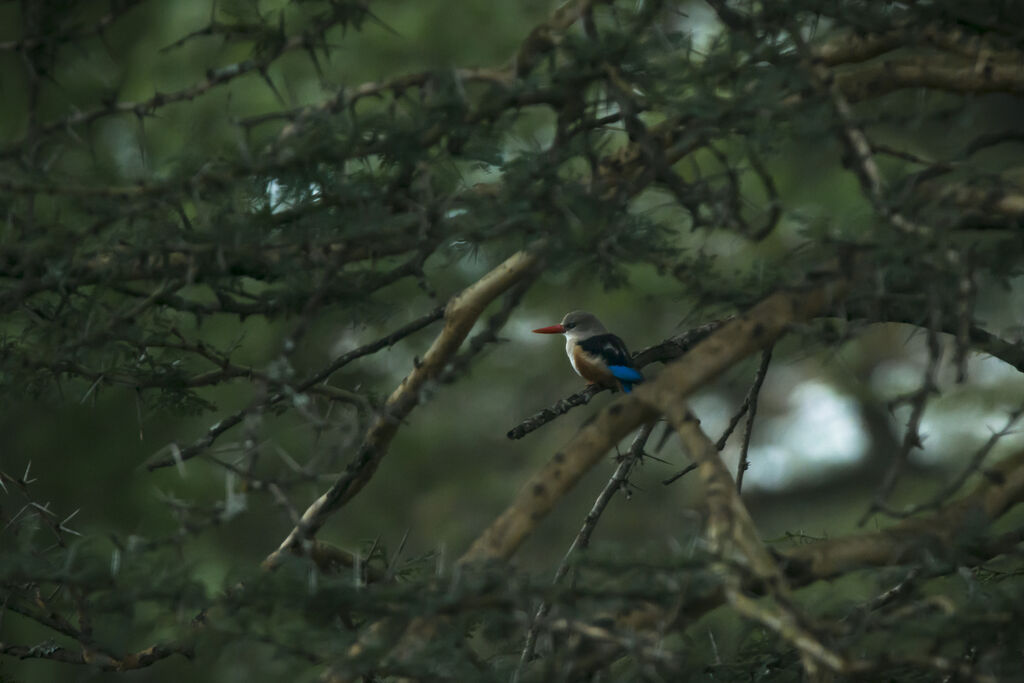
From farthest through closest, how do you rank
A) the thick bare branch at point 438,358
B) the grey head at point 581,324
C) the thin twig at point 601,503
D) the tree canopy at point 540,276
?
the grey head at point 581,324
the thin twig at point 601,503
the thick bare branch at point 438,358
the tree canopy at point 540,276

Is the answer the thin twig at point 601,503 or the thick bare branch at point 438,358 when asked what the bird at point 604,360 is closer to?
the thin twig at point 601,503

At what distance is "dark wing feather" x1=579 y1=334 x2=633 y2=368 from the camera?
17.3 feet

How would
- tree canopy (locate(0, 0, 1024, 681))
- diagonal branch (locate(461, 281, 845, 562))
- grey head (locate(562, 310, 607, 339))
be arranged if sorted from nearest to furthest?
tree canopy (locate(0, 0, 1024, 681)) → diagonal branch (locate(461, 281, 845, 562)) → grey head (locate(562, 310, 607, 339))

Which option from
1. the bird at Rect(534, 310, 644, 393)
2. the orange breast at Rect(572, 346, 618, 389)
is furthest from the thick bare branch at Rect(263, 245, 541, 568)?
the orange breast at Rect(572, 346, 618, 389)

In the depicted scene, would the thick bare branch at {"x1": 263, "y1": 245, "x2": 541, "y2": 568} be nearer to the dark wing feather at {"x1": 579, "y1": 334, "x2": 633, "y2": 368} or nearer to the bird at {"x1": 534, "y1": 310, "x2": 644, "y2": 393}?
the bird at {"x1": 534, "y1": 310, "x2": 644, "y2": 393}

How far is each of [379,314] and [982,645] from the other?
66.3 inches

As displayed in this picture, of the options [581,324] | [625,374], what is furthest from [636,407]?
[581,324]

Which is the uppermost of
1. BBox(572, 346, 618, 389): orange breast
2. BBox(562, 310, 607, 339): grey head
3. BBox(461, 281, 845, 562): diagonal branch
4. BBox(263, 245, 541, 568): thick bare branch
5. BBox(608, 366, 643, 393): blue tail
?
BBox(461, 281, 845, 562): diagonal branch

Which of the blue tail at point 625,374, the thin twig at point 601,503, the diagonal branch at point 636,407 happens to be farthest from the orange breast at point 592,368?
the diagonal branch at point 636,407

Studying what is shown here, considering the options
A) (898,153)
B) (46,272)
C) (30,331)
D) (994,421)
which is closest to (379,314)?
(46,272)

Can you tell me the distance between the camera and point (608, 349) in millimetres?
5414

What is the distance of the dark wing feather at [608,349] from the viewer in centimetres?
528

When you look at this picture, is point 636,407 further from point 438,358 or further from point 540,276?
point 438,358

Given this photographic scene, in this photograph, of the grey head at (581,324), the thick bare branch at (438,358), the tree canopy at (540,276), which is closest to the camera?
the tree canopy at (540,276)
